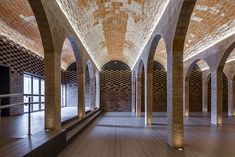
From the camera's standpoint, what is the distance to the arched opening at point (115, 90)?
1975 cm

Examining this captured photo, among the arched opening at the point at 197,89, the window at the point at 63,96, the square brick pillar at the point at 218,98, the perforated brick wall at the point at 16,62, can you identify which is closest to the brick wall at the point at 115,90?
the window at the point at 63,96

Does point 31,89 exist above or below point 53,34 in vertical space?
below

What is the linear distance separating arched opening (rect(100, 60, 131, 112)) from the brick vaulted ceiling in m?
7.52

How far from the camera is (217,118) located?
1061cm

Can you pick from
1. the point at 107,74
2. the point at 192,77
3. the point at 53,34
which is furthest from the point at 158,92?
the point at 53,34

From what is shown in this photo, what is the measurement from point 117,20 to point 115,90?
33.6 feet

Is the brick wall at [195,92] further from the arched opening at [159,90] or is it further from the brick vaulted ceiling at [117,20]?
Result: the brick vaulted ceiling at [117,20]

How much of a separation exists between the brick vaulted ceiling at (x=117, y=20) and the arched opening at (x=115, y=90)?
752cm

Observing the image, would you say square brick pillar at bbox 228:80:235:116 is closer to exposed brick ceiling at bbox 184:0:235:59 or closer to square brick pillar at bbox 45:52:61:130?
exposed brick ceiling at bbox 184:0:235:59

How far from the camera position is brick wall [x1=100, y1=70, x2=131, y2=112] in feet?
64.8

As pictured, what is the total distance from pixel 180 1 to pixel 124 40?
822 cm

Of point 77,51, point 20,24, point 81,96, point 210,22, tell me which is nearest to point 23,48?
point 20,24

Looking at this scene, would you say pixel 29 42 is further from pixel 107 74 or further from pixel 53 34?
pixel 107 74

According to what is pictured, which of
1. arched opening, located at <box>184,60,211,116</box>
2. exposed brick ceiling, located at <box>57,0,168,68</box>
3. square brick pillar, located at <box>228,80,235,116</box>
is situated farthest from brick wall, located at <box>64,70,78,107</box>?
square brick pillar, located at <box>228,80,235,116</box>
